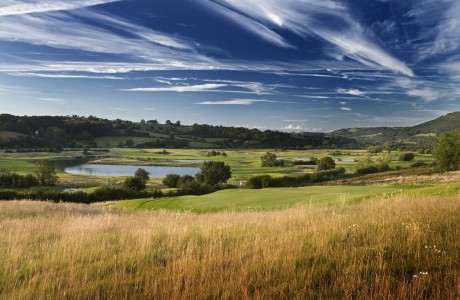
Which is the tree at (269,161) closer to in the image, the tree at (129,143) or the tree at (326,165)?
the tree at (326,165)

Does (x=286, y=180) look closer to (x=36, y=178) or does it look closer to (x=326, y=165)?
(x=326, y=165)

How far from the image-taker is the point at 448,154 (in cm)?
7381

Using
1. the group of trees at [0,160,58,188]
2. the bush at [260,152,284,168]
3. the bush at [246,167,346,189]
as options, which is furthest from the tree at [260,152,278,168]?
the group of trees at [0,160,58,188]

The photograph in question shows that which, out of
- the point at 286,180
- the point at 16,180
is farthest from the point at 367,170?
the point at 16,180

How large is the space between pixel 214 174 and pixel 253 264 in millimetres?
76032

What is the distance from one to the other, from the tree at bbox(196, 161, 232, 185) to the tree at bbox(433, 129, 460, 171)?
46479 millimetres

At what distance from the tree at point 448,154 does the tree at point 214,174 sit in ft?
152

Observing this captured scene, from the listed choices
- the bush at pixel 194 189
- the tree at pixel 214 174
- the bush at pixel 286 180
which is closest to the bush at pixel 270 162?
the bush at pixel 286 180

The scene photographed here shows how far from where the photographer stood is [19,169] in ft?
327

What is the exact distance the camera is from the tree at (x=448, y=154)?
242 ft

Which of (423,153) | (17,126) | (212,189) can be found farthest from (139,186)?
(17,126)

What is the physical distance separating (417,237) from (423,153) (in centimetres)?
16178

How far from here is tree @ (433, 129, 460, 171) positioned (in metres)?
73.7

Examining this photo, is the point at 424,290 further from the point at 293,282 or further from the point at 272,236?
the point at 272,236
